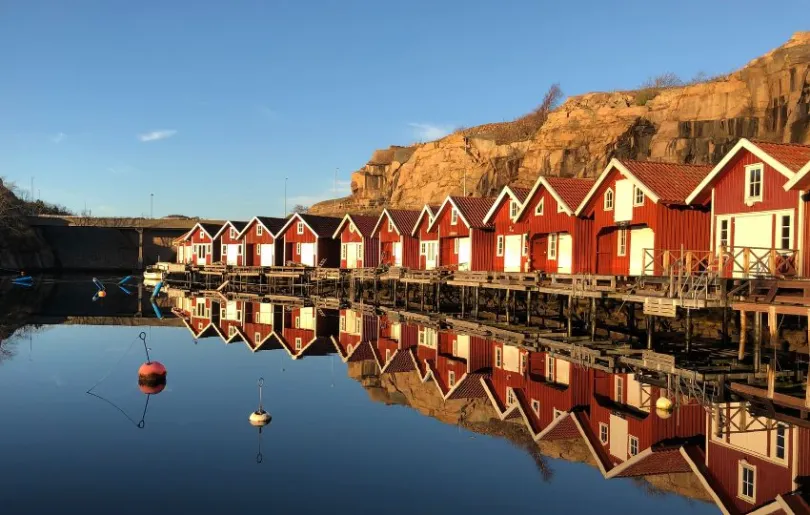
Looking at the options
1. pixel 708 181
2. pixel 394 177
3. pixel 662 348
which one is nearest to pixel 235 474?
pixel 662 348

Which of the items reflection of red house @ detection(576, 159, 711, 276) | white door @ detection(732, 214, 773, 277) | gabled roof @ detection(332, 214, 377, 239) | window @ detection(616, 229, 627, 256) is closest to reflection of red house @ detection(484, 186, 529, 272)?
reflection of red house @ detection(576, 159, 711, 276)

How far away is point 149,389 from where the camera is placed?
65.4ft

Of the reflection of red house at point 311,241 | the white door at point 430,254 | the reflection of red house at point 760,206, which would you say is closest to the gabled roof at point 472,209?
the white door at point 430,254

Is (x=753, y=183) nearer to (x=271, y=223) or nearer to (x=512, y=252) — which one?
(x=512, y=252)

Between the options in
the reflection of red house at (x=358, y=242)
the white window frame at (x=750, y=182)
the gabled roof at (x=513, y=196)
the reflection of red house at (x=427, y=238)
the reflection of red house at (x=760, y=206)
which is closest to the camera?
the reflection of red house at (x=760, y=206)

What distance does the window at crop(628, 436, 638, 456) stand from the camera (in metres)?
13.7

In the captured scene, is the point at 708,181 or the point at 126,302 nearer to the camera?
the point at 708,181

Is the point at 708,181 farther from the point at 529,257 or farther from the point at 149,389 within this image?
the point at 149,389

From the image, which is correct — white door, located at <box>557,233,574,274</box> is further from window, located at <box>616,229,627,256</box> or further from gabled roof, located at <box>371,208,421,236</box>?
gabled roof, located at <box>371,208,421,236</box>

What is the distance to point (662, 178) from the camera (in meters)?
29.4

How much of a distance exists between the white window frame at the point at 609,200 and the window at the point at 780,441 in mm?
18039

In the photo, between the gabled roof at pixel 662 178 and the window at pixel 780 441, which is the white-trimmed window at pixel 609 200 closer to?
the gabled roof at pixel 662 178

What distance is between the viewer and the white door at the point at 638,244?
30.0m

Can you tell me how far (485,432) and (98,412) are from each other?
9.49 metres
